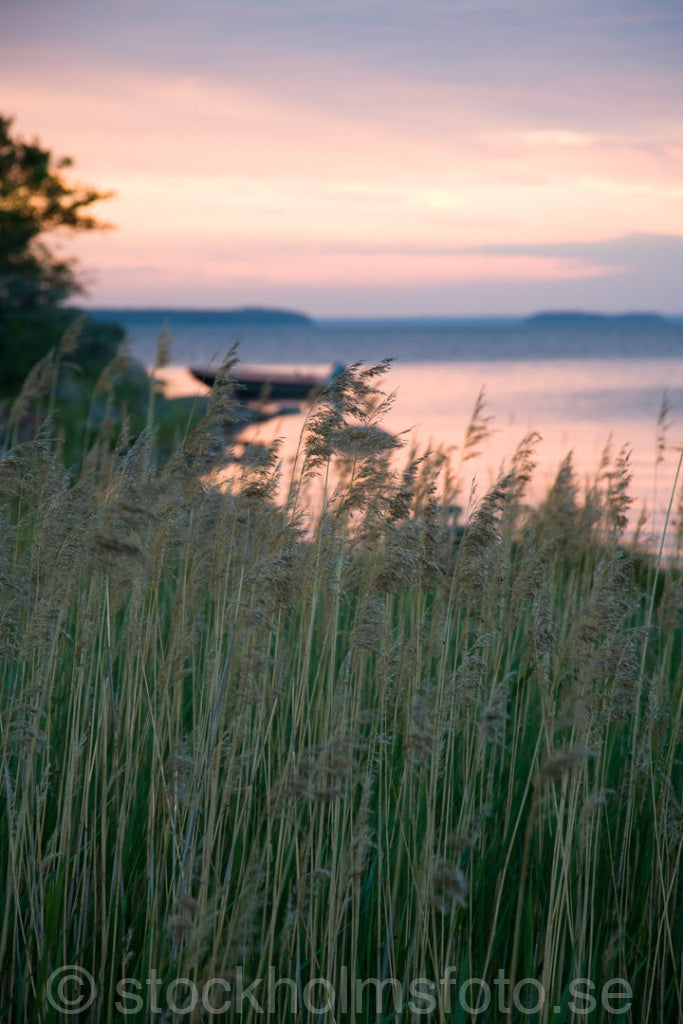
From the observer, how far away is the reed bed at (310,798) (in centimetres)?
220

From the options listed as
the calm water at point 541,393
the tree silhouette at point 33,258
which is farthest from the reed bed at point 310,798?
the tree silhouette at point 33,258

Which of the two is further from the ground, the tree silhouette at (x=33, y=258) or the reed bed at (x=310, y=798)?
the tree silhouette at (x=33, y=258)

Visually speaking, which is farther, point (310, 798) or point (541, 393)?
point (541, 393)

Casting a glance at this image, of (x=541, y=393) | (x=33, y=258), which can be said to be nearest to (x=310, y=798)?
(x=33, y=258)

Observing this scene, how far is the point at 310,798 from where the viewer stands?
2.10 metres

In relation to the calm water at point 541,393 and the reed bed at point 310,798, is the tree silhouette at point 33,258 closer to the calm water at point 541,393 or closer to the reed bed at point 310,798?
the calm water at point 541,393

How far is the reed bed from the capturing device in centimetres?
220

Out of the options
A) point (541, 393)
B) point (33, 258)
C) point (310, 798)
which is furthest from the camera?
point (541, 393)

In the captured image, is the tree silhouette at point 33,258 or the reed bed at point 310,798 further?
the tree silhouette at point 33,258

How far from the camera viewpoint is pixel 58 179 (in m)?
17.7

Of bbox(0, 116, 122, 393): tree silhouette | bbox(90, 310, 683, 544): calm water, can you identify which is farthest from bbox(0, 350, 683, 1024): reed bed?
bbox(0, 116, 122, 393): tree silhouette

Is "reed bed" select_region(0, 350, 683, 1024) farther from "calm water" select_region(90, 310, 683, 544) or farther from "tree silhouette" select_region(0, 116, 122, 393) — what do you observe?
"tree silhouette" select_region(0, 116, 122, 393)

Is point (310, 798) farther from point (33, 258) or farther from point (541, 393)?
point (541, 393)

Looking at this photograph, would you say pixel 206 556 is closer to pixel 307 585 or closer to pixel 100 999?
pixel 307 585
